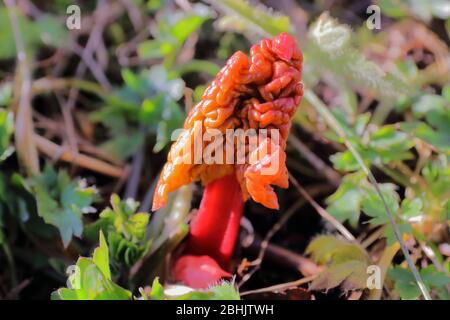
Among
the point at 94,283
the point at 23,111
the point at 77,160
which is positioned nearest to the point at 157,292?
the point at 94,283

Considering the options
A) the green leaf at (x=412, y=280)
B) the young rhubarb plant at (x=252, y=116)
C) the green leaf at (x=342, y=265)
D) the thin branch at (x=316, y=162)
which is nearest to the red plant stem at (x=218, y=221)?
the young rhubarb plant at (x=252, y=116)

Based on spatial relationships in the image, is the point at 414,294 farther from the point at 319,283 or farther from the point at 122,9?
the point at 122,9

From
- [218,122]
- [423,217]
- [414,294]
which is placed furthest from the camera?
[423,217]

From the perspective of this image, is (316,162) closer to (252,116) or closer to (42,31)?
(252,116)

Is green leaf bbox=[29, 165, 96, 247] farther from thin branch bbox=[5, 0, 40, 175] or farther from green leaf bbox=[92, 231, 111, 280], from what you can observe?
green leaf bbox=[92, 231, 111, 280]

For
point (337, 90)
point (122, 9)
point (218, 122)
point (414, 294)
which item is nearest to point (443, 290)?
point (414, 294)

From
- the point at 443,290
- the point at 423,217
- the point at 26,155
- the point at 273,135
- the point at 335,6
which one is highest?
the point at 335,6

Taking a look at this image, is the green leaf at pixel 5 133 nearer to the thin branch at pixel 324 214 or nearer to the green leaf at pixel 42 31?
the green leaf at pixel 42 31

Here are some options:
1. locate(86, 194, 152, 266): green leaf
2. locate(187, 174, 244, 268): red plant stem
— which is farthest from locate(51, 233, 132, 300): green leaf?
locate(187, 174, 244, 268): red plant stem
